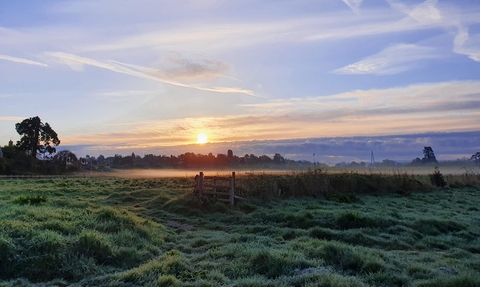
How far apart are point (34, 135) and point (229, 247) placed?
6903 cm

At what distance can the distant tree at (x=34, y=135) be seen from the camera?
67375 mm

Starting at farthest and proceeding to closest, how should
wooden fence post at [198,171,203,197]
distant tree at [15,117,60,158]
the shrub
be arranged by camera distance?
distant tree at [15,117,60,158], the shrub, wooden fence post at [198,171,203,197]

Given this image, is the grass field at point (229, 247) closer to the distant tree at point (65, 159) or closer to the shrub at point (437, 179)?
the shrub at point (437, 179)

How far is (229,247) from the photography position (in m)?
9.32

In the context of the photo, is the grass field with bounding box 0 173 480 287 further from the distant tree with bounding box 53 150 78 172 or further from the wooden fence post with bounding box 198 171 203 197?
the distant tree with bounding box 53 150 78 172

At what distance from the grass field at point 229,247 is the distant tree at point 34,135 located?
192 feet

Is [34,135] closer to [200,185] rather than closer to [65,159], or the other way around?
[65,159]

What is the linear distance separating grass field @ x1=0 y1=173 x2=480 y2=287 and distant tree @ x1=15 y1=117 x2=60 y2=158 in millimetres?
58433

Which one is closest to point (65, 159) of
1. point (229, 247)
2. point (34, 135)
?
point (34, 135)

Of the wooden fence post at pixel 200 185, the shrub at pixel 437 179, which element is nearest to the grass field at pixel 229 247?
the wooden fence post at pixel 200 185

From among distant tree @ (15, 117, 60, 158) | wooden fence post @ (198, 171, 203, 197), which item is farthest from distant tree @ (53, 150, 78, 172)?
wooden fence post @ (198, 171, 203, 197)

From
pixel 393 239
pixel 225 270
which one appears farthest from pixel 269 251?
pixel 393 239

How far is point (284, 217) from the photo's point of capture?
14.6m

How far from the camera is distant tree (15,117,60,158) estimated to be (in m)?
67.4
